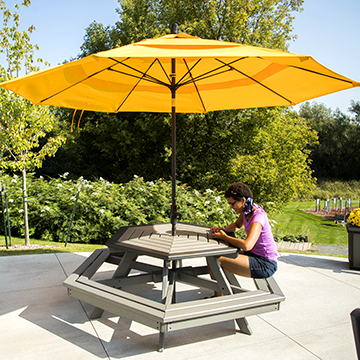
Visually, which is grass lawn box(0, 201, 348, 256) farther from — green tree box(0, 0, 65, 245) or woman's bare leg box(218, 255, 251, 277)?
woman's bare leg box(218, 255, 251, 277)

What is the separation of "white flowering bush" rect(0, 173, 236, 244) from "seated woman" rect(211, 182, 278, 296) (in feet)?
11.9

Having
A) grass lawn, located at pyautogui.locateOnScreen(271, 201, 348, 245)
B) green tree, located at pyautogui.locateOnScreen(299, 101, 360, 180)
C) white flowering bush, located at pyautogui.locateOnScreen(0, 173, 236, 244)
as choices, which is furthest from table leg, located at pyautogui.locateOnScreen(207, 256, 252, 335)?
green tree, located at pyautogui.locateOnScreen(299, 101, 360, 180)

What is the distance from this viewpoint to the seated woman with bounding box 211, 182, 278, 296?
3.14m

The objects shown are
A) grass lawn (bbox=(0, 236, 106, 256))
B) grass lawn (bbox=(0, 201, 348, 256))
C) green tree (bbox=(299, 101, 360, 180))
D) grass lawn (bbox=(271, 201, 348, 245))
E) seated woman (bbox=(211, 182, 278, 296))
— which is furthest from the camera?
green tree (bbox=(299, 101, 360, 180))

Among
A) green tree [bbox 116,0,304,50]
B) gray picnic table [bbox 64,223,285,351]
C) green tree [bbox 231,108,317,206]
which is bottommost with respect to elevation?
gray picnic table [bbox 64,223,285,351]

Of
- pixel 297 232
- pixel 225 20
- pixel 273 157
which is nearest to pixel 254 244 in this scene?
pixel 273 157

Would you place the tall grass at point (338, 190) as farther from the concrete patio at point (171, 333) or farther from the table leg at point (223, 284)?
the table leg at point (223, 284)

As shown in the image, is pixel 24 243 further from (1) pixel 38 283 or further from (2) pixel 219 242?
(2) pixel 219 242

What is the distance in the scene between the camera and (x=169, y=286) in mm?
3025

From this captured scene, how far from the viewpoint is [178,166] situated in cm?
1520

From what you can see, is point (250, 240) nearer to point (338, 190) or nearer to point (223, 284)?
point (223, 284)

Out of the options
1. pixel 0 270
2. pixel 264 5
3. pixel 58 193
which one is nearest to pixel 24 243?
pixel 58 193

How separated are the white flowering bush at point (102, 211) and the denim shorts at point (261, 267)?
370 cm

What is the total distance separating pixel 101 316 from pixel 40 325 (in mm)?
541
